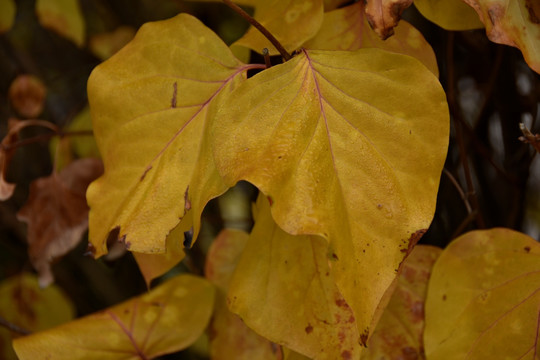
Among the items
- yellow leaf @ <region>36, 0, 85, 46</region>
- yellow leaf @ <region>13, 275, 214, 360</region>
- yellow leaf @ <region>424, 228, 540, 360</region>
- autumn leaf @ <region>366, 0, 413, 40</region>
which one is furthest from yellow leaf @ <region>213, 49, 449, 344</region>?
yellow leaf @ <region>36, 0, 85, 46</region>

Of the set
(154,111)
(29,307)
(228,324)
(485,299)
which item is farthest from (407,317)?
(29,307)

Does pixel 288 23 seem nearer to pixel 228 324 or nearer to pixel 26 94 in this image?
pixel 228 324

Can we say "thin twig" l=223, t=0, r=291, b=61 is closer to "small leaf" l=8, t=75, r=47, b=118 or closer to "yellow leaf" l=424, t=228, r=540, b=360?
"yellow leaf" l=424, t=228, r=540, b=360

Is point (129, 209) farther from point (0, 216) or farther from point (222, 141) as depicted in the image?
point (0, 216)

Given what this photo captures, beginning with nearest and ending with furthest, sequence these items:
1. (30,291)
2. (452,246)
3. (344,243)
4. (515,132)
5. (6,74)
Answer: (344,243) < (452,246) < (515,132) < (30,291) < (6,74)

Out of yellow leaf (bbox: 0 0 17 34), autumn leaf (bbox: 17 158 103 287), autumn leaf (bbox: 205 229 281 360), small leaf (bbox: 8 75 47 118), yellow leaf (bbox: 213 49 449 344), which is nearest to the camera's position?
yellow leaf (bbox: 213 49 449 344)

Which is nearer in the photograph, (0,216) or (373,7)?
(373,7)

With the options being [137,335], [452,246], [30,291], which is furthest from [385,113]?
[30,291]
